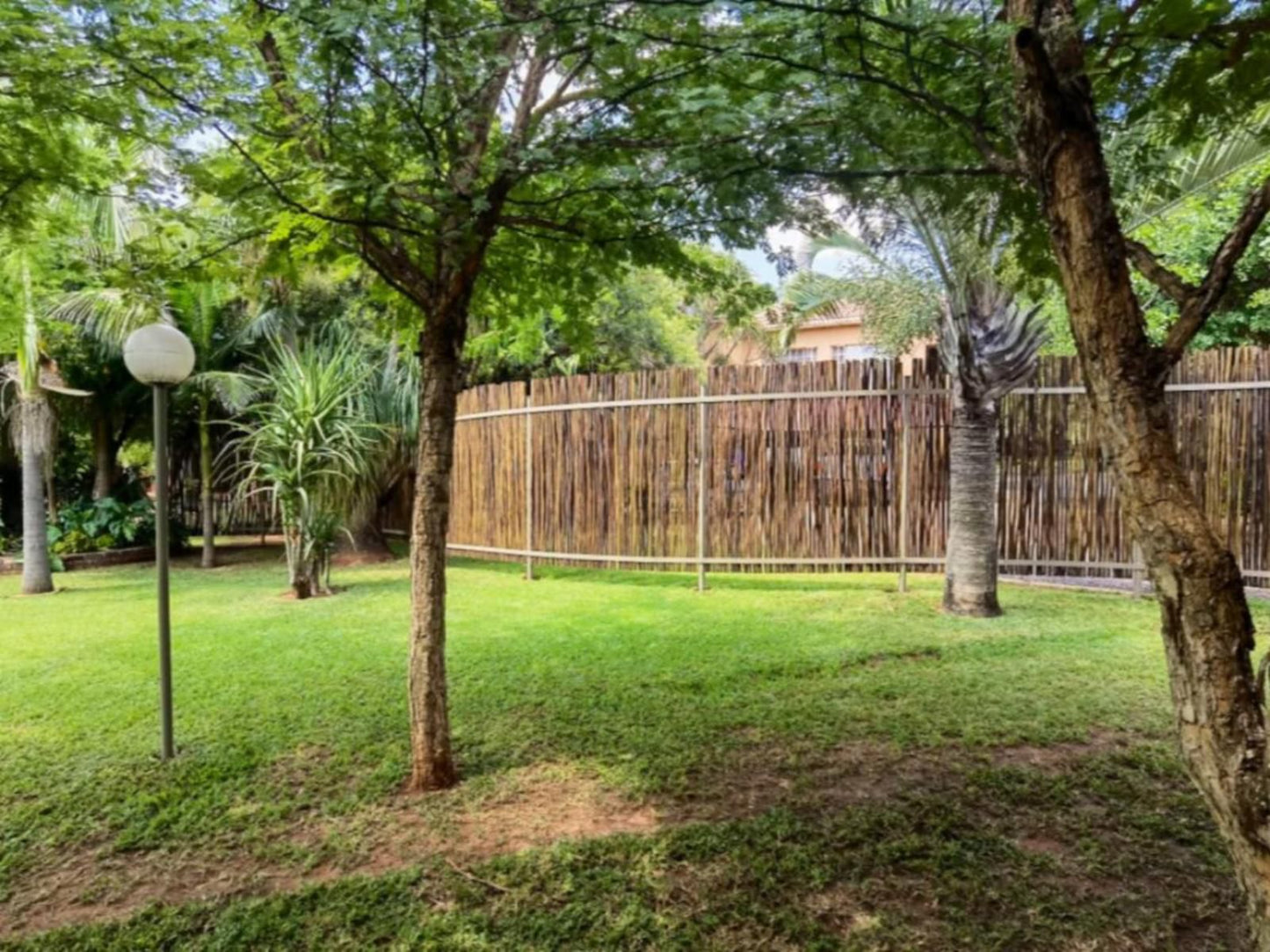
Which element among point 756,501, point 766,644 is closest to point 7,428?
point 756,501

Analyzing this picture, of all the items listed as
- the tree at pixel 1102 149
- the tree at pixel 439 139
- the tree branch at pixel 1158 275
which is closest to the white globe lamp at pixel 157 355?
the tree at pixel 439 139

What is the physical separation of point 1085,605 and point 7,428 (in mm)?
13887

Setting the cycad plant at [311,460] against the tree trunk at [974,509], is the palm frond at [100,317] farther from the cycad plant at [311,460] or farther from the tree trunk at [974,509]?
the tree trunk at [974,509]

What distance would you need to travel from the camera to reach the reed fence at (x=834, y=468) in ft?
20.0

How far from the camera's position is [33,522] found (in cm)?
757

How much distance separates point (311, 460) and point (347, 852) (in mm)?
5200

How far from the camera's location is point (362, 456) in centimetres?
762

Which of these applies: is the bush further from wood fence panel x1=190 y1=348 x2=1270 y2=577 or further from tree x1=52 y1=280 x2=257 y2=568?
wood fence panel x1=190 y1=348 x2=1270 y2=577

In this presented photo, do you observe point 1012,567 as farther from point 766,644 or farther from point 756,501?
point 766,644

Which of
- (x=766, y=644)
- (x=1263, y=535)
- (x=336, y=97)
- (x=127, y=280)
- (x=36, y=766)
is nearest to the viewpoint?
(x=336, y=97)

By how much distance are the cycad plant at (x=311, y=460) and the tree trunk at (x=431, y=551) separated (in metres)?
4.52

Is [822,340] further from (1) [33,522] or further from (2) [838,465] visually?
(1) [33,522]

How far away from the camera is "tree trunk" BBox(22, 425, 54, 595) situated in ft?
24.8

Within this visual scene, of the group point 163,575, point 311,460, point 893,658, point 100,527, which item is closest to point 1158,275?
point 893,658
